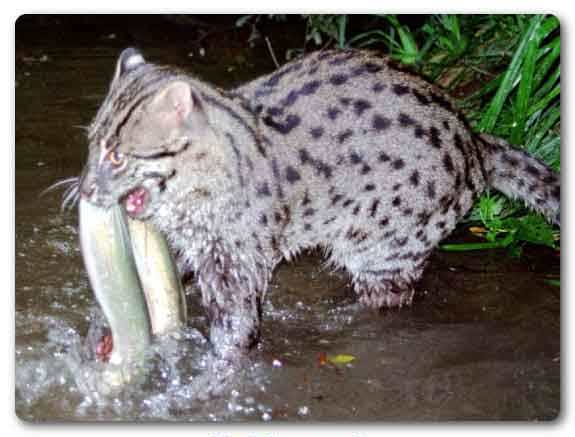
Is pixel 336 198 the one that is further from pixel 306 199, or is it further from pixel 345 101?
pixel 345 101

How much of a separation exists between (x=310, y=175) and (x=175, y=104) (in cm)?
97

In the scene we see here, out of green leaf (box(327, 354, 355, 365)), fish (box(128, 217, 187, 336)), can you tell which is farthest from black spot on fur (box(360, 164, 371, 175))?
fish (box(128, 217, 187, 336))

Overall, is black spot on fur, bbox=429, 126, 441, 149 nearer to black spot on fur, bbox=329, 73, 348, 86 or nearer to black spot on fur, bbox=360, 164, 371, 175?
black spot on fur, bbox=360, 164, 371, 175

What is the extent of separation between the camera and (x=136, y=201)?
4859 millimetres

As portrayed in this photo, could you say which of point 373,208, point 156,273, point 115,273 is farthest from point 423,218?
point 115,273

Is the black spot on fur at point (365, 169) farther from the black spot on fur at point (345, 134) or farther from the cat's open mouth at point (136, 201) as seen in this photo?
the cat's open mouth at point (136, 201)

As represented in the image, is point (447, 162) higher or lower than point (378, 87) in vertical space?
lower

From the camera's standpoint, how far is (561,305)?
220 inches

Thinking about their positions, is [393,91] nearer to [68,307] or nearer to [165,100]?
[165,100]

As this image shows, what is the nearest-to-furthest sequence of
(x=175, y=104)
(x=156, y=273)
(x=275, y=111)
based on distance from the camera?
1. (x=175, y=104)
2. (x=156, y=273)
3. (x=275, y=111)

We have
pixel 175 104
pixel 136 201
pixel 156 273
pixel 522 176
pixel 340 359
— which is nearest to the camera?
pixel 175 104

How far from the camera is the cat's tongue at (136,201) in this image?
4.82 m

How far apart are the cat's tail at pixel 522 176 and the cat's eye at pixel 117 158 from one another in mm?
2078

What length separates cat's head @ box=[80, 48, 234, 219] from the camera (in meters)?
4.67
